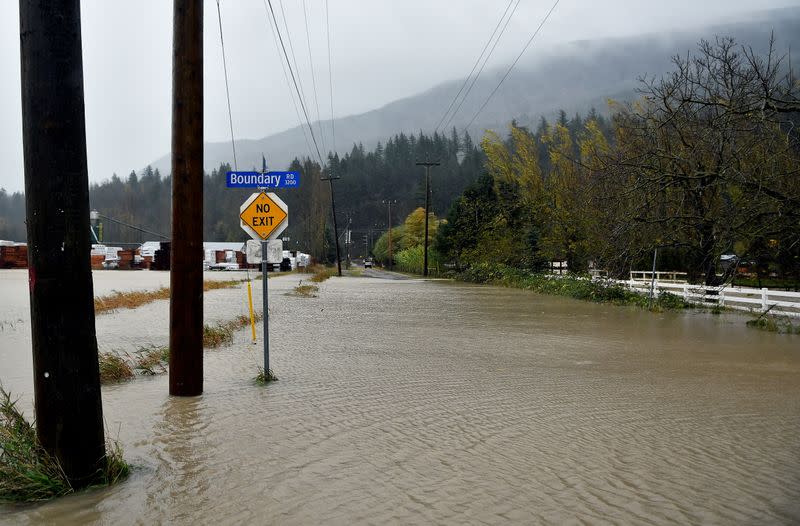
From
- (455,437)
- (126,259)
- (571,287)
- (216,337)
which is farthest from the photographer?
(126,259)

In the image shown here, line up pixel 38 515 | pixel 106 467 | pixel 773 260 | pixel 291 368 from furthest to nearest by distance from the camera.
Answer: pixel 773 260, pixel 291 368, pixel 106 467, pixel 38 515

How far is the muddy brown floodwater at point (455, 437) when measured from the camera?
5098mm

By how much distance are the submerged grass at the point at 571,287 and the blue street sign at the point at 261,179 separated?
18867mm

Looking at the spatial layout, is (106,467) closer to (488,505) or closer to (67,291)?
(67,291)

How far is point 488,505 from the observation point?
16.9ft

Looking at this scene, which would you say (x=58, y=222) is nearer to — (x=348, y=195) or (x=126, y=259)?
(x=126, y=259)

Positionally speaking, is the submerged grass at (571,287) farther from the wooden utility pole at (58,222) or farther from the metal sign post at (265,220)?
the wooden utility pole at (58,222)

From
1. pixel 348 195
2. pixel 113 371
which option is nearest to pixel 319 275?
pixel 113 371

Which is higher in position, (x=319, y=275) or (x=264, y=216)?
(x=264, y=216)

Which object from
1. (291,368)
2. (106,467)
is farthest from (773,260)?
(106,467)

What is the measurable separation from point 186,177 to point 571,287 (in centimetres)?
2974

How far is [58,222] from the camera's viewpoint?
512 cm

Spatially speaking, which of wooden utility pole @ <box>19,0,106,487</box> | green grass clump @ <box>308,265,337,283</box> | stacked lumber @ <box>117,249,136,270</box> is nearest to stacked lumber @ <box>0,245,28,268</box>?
stacked lumber @ <box>117,249,136,270</box>

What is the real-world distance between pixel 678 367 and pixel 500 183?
45163 millimetres
